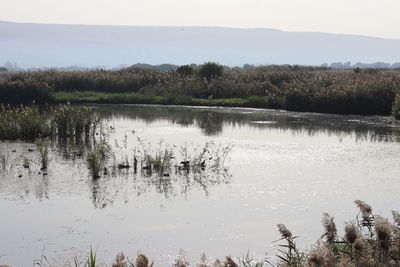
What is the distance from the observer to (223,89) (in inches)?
1673

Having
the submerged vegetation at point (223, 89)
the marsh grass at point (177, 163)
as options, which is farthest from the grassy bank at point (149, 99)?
the marsh grass at point (177, 163)

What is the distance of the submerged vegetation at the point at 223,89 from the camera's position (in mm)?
33719

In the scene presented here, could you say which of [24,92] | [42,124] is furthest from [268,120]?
[24,92]

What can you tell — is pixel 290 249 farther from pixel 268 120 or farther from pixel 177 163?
pixel 268 120

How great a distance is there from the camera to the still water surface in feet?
36.1

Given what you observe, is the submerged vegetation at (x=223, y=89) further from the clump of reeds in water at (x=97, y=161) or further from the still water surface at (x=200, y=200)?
the clump of reeds in water at (x=97, y=161)

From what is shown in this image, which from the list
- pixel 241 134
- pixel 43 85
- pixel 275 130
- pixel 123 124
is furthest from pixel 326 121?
pixel 43 85

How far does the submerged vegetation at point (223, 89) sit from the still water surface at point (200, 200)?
10.0m

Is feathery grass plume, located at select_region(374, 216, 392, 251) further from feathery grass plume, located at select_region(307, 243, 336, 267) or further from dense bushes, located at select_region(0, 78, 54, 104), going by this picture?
dense bushes, located at select_region(0, 78, 54, 104)

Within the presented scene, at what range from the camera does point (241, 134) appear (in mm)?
25609

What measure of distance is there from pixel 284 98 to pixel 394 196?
23.1 m

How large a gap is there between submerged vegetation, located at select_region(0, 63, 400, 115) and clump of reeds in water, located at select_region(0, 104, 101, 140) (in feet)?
48.7

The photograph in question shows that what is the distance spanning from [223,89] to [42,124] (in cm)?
1983

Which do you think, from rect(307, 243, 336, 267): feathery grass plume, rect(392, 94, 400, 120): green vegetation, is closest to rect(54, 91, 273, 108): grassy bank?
rect(392, 94, 400, 120): green vegetation
